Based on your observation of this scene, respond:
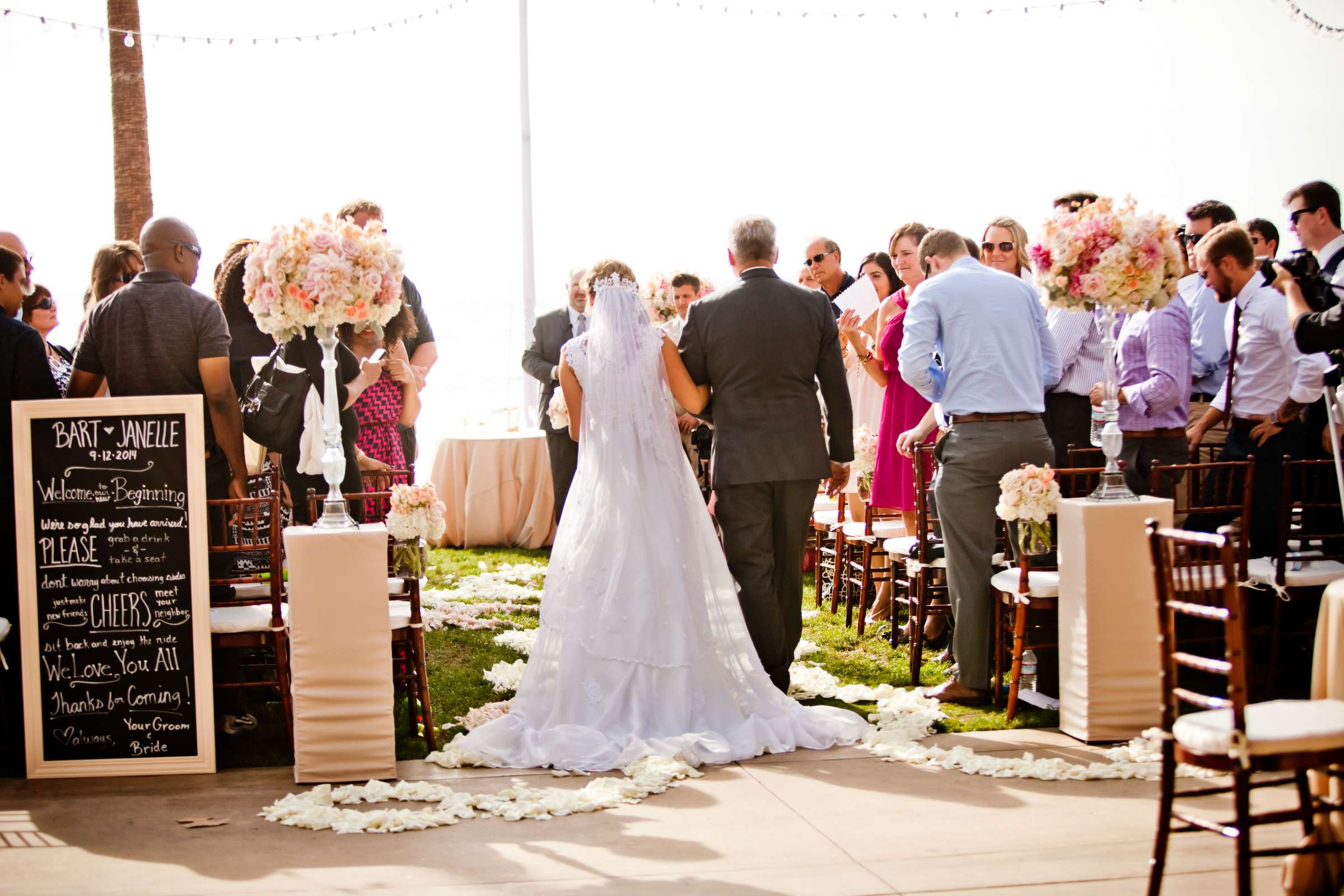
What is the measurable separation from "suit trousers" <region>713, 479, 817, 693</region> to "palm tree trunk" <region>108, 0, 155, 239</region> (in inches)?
287

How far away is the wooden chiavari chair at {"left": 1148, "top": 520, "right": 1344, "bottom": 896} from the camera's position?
2.83 meters

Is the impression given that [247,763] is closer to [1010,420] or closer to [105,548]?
[105,548]

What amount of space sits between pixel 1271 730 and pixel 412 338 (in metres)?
4.73

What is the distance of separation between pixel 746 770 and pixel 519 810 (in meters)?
0.94

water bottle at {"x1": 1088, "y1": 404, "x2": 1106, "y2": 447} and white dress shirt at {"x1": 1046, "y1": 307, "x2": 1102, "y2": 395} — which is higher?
white dress shirt at {"x1": 1046, "y1": 307, "x2": 1102, "y2": 395}

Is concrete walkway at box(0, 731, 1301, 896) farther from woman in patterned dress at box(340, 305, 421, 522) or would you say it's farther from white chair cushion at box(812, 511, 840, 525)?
white chair cushion at box(812, 511, 840, 525)

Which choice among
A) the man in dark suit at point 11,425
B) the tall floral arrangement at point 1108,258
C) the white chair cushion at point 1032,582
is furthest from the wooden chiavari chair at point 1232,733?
the man in dark suit at point 11,425

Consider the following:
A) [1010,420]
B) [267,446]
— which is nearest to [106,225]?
[267,446]

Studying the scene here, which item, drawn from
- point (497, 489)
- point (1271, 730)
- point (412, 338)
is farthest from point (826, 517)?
point (1271, 730)

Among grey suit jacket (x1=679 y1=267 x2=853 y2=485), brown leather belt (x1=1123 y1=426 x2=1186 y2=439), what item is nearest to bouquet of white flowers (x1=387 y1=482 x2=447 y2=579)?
grey suit jacket (x1=679 y1=267 x2=853 y2=485)

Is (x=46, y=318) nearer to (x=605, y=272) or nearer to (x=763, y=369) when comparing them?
(x=605, y=272)

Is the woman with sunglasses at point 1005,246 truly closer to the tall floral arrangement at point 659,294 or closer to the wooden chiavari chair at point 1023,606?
the wooden chiavari chair at point 1023,606

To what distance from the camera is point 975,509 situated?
18.0 feet

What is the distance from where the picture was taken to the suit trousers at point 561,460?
25.2 feet
